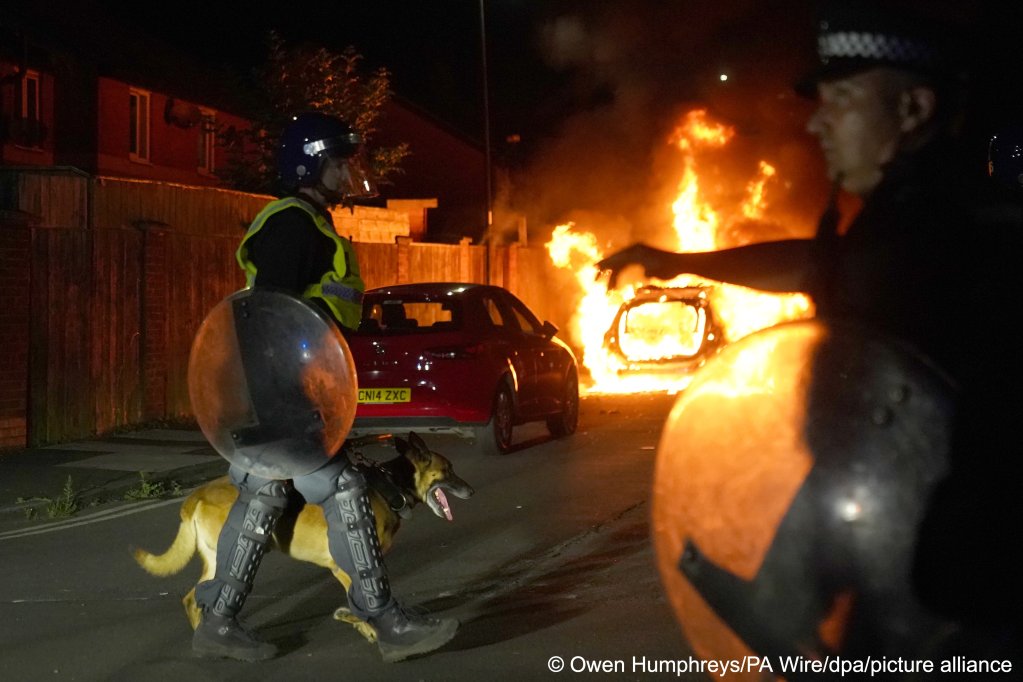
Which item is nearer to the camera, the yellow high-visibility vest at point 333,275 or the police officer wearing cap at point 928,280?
the police officer wearing cap at point 928,280

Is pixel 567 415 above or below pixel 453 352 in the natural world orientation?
below

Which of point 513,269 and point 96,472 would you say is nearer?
point 96,472

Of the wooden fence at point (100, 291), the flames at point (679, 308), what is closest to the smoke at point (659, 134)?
the flames at point (679, 308)

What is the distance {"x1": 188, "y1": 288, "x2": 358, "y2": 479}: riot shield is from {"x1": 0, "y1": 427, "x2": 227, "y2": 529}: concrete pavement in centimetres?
543

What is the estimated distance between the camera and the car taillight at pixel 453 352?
1291 cm

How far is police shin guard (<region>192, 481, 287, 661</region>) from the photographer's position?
5.16m

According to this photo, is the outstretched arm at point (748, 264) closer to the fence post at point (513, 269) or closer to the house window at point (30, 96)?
the house window at point (30, 96)

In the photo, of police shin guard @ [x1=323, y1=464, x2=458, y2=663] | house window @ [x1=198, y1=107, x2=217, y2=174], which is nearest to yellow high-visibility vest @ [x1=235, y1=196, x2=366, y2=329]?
police shin guard @ [x1=323, y1=464, x2=458, y2=663]

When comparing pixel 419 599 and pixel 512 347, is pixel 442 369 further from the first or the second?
pixel 419 599

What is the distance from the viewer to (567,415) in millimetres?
15039

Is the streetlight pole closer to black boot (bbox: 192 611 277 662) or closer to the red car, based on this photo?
the red car

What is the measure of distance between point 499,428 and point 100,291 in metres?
5.03

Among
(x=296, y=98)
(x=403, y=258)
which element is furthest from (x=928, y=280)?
(x=296, y=98)

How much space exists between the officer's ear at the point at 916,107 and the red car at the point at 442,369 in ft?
34.8
